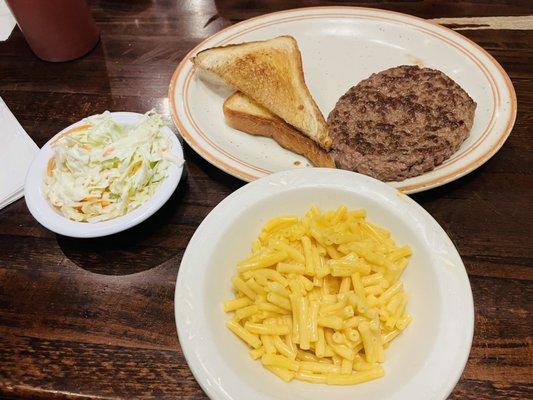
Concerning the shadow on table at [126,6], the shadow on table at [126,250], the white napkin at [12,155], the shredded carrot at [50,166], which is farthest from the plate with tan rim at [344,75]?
the shadow on table at [126,6]

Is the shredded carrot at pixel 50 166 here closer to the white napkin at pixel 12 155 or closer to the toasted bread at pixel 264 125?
the white napkin at pixel 12 155

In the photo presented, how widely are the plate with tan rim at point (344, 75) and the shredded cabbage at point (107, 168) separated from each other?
120 mm

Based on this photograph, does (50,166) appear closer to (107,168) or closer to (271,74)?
(107,168)

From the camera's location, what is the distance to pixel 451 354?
0.83m

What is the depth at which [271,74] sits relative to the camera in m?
1.58

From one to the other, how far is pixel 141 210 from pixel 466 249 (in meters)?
0.91

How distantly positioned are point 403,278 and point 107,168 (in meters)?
0.90

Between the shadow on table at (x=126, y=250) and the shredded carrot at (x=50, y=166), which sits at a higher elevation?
the shredded carrot at (x=50, y=166)

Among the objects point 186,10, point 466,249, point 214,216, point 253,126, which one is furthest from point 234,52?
point 466,249

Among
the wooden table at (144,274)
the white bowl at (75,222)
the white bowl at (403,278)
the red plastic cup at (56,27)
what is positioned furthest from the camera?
the red plastic cup at (56,27)

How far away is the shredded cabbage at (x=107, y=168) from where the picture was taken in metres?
1.24

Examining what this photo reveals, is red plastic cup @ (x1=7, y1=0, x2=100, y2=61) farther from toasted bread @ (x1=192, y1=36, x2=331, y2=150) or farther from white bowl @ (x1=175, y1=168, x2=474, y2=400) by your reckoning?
white bowl @ (x1=175, y1=168, x2=474, y2=400)

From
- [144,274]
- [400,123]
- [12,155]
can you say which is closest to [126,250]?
[144,274]

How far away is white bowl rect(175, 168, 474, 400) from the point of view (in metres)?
0.82
